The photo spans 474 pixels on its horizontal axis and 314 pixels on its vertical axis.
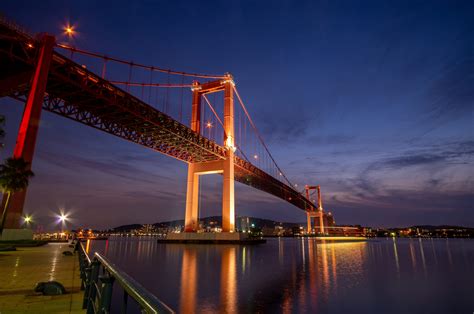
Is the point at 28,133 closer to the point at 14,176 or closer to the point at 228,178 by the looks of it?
the point at 14,176

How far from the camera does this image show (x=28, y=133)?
66.6 feet

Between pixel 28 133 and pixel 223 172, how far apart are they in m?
28.8

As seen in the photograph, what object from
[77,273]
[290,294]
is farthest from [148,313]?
[290,294]

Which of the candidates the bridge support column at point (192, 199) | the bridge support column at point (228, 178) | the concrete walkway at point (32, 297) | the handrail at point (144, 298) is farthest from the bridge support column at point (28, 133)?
the bridge support column at point (192, 199)

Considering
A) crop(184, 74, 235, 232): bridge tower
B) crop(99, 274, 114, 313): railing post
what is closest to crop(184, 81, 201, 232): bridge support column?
crop(184, 74, 235, 232): bridge tower

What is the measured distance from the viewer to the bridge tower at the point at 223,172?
44.3 metres

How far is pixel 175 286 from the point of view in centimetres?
1160

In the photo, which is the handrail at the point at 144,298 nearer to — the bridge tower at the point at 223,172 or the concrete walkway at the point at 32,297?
the concrete walkway at the point at 32,297

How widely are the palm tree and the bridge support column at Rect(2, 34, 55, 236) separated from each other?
0.30 metres

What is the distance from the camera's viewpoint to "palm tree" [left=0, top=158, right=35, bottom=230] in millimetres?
19953

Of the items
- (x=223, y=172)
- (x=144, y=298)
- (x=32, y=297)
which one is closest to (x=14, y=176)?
(x=32, y=297)

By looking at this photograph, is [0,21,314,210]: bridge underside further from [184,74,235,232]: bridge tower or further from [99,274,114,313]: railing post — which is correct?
[99,274,114,313]: railing post

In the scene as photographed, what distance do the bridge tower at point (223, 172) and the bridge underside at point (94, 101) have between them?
158 centimetres

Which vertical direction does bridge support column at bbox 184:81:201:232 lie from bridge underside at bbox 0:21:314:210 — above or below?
below
